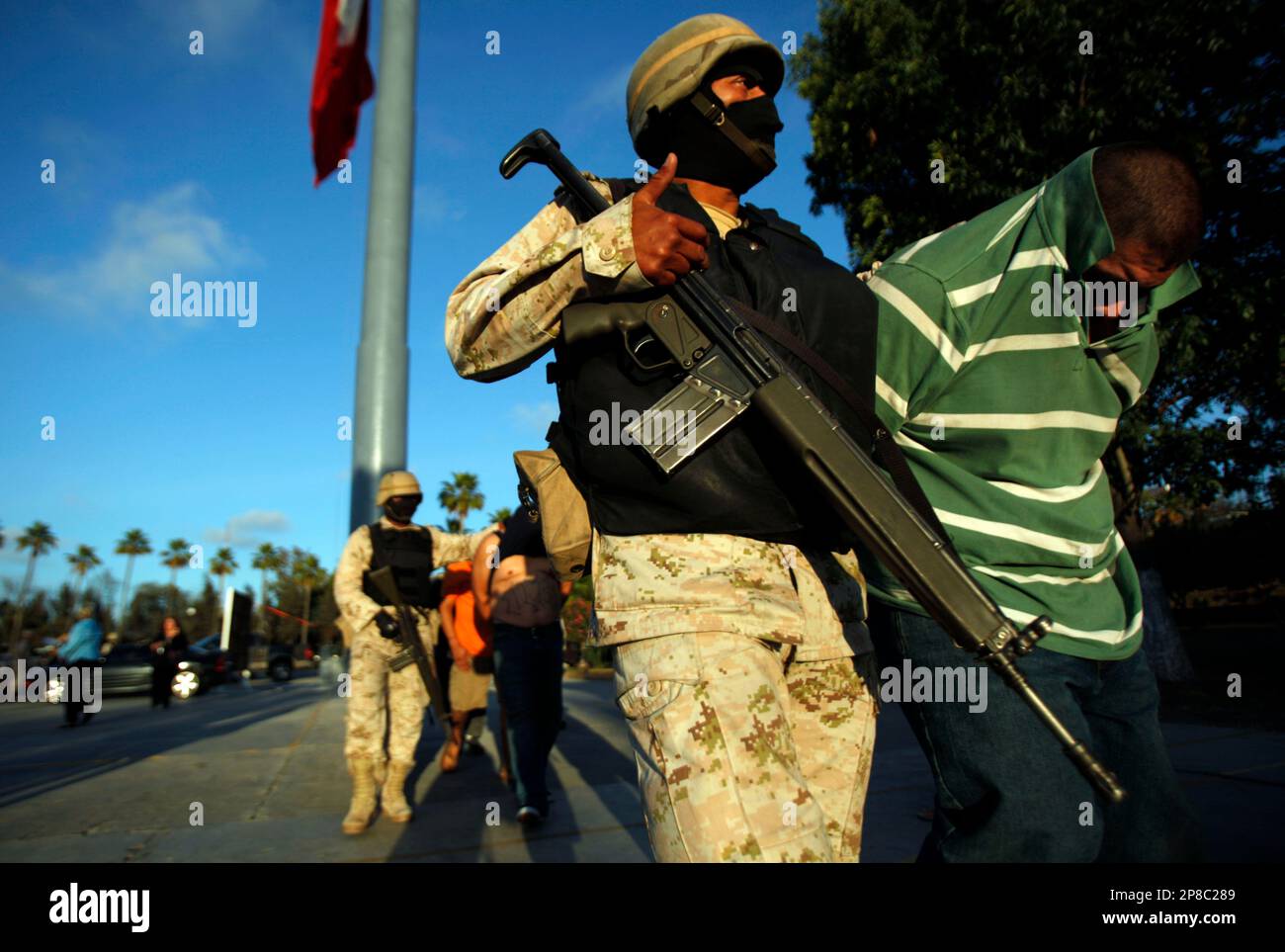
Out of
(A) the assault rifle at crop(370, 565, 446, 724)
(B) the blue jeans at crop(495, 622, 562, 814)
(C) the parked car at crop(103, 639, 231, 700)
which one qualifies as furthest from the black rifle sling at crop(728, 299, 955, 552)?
(C) the parked car at crop(103, 639, 231, 700)

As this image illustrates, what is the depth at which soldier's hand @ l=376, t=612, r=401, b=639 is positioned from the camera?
4.73 metres

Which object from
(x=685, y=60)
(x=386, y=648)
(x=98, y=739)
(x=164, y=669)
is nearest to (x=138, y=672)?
(x=164, y=669)

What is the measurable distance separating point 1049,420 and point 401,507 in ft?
13.8

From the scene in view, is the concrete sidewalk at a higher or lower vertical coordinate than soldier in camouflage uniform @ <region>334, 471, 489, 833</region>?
lower

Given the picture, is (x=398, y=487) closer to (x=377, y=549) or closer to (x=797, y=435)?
(x=377, y=549)

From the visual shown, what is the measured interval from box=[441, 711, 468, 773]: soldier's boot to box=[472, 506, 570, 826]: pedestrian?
173 cm

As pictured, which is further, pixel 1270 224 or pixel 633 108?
pixel 1270 224

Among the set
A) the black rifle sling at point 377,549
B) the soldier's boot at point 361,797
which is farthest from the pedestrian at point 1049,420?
the black rifle sling at point 377,549

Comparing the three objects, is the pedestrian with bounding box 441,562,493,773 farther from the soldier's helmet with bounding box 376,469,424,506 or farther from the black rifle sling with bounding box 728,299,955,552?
the black rifle sling with bounding box 728,299,955,552

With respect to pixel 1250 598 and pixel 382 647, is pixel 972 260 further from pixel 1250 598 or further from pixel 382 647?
pixel 1250 598

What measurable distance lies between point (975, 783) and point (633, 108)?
160 cm
